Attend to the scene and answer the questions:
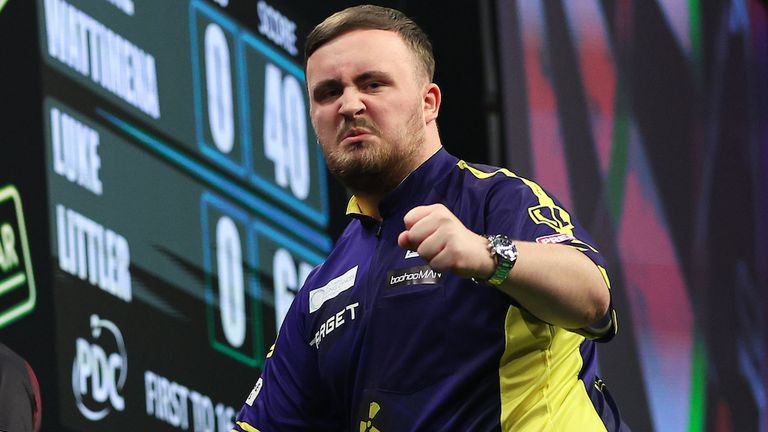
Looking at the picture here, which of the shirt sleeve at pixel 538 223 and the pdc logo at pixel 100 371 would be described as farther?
the pdc logo at pixel 100 371

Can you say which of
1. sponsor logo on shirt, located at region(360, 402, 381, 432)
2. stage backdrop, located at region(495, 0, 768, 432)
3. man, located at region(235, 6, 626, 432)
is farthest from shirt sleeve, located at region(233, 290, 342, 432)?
stage backdrop, located at region(495, 0, 768, 432)

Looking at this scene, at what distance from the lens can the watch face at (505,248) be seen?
74.4 inches

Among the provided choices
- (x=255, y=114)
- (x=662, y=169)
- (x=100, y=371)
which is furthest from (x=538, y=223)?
(x=662, y=169)

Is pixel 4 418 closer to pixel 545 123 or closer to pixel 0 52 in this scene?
pixel 0 52

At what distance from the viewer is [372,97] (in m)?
2.31

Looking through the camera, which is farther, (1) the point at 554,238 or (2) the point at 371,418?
(2) the point at 371,418

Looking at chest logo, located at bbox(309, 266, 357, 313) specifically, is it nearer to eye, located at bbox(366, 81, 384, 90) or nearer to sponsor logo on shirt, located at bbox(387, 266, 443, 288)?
sponsor logo on shirt, located at bbox(387, 266, 443, 288)

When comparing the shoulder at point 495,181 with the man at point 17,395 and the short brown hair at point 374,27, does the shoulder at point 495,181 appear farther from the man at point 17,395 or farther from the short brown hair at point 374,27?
the man at point 17,395

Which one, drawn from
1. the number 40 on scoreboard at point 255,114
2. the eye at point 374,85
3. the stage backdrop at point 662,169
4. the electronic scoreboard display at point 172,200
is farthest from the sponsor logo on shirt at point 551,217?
the stage backdrop at point 662,169

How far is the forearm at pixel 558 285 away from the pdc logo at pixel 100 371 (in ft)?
5.23

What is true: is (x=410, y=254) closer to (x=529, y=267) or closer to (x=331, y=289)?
(x=331, y=289)

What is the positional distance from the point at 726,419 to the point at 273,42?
2362mm

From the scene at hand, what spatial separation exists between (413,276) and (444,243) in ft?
1.50

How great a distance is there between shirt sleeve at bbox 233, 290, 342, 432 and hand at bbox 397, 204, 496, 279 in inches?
25.6
